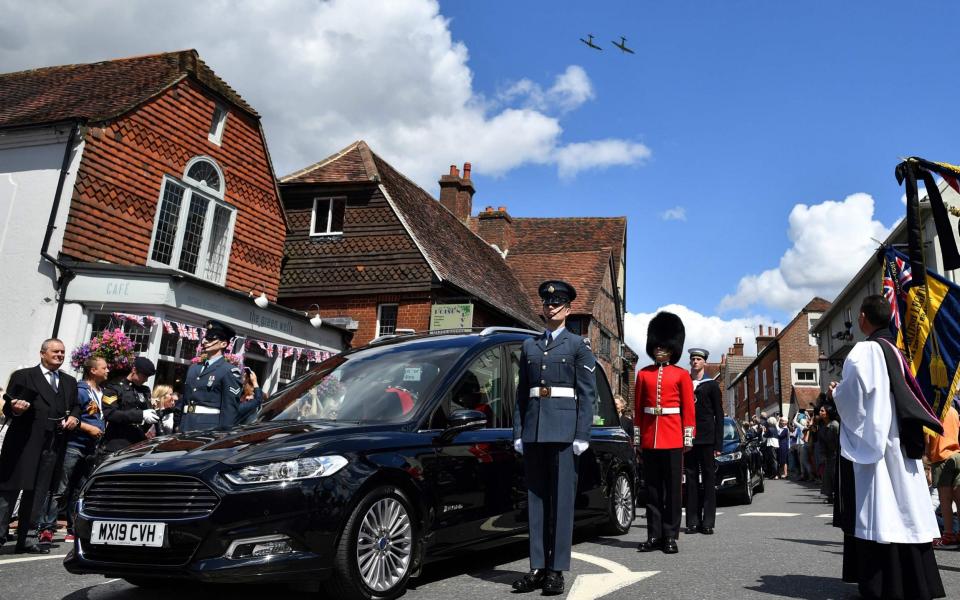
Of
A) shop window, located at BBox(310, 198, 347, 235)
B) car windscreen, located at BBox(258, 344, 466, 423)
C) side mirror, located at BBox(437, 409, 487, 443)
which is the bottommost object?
side mirror, located at BBox(437, 409, 487, 443)

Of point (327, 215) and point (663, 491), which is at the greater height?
point (327, 215)

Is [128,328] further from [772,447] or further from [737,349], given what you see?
[737,349]

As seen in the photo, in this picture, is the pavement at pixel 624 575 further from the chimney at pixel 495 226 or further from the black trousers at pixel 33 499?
the chimney at pixel 495 226

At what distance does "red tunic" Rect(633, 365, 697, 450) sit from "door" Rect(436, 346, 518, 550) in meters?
1.79

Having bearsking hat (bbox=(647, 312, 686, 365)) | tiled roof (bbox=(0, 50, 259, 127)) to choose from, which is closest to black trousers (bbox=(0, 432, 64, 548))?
bearsking hat (bbox=(647, 312, 686, 365))

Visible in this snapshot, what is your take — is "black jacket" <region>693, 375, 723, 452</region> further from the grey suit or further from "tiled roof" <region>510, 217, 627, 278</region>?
"tiled roof" <region>510, 217, 627, 278</region>

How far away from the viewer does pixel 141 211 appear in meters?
15.3

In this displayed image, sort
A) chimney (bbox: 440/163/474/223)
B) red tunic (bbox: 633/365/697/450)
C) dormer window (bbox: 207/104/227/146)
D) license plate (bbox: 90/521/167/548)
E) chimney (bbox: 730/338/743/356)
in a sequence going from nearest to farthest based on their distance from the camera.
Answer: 1. license plate (bbox: 90/521/167/548)
2. red tunic (bbox: 633/365/697/450)
3. dormer window (bbox: 207/104/227/146)
4. chimney (bbox: 440/163/474/223)
5. chimney (bbox: 730/338/743/356)

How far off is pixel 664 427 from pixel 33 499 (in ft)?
18.6

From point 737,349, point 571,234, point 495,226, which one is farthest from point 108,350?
point 737,349

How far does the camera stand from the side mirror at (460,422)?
4.97 metres

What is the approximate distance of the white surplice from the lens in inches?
178

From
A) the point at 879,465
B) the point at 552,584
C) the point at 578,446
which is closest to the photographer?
the point at 879,465

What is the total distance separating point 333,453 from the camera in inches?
175
